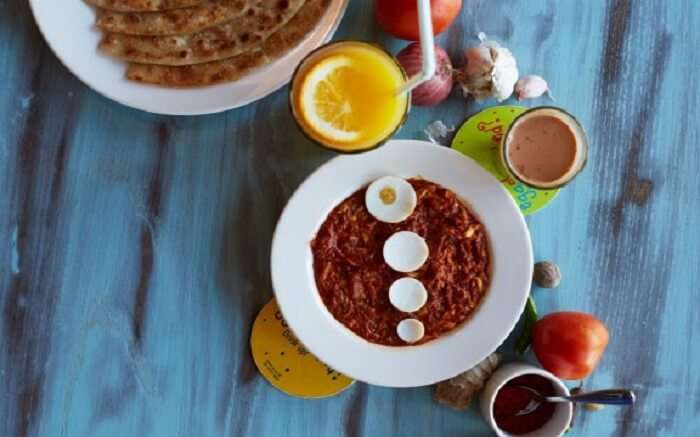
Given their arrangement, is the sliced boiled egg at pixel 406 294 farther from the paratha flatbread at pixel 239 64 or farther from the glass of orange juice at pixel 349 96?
the paratha flatbread at pixel 239 64

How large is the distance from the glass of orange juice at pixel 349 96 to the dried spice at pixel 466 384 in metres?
0.55

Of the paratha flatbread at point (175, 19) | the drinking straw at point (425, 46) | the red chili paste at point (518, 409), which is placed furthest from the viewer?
the red chili paste at point (518, 409)

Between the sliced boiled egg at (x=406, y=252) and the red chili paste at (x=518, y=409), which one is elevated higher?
the sliced boiled egg at (x=406, y=252)

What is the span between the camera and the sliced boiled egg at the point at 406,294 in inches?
71.7

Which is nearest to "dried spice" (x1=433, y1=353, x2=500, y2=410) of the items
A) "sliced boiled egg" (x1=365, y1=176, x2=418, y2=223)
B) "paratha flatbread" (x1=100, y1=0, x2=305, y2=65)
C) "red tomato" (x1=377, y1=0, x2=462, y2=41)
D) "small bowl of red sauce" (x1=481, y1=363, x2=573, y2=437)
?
"small bowl of red sauce" (x1=481, y1=363, x2=573, y2=437)

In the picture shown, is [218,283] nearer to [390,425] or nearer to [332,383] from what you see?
[332,383]

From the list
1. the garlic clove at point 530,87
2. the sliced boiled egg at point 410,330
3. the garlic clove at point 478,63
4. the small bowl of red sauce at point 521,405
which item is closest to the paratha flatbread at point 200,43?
the garlic clove at point 478,63

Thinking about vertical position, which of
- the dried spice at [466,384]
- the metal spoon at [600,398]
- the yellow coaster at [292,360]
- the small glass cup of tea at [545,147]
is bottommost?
the yellow coaster at [292,360]

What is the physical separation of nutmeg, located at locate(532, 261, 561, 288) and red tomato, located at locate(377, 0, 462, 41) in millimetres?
555

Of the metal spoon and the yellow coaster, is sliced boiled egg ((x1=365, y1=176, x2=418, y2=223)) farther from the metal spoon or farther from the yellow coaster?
the metal spoon

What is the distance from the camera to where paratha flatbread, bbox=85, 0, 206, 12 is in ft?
5.81

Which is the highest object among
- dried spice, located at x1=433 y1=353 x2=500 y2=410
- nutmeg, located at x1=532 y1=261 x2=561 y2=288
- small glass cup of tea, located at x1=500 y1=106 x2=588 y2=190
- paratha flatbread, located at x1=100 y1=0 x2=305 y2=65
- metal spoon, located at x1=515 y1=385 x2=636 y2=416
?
small glass cup of tea, located at x1=500 y1=106 x2=588 y2=190

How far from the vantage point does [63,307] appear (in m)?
1.92

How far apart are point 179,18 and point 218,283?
1.86 feet
